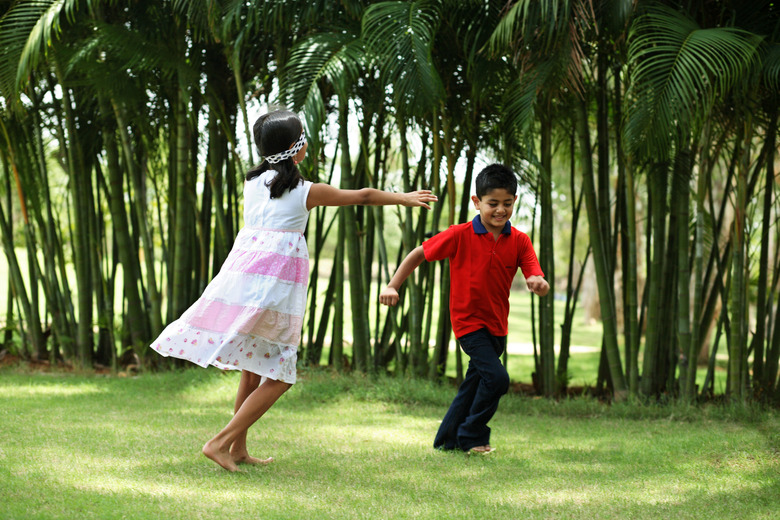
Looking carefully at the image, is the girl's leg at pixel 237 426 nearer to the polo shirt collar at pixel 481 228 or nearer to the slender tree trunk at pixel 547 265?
the polo shirt collar at pixel 481 228

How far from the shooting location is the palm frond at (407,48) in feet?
12.0

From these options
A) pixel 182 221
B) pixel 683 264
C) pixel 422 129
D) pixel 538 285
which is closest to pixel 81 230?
pixel 182 221

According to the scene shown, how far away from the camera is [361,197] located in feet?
8.23

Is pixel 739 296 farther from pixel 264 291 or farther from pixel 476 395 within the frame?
pixel 264 291

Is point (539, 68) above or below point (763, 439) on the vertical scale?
above

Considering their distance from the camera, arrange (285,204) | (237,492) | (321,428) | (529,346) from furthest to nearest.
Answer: (529,346) → (321,428) → (285,204) → (237,492)

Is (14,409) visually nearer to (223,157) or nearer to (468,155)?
(223,157)

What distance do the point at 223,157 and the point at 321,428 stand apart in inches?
92.9

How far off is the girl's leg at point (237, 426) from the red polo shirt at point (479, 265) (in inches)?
32.6

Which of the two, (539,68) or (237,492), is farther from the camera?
(539,68)

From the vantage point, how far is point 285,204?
2535 millimetres

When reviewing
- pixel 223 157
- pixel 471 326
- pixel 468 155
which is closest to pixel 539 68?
pixel 468 155

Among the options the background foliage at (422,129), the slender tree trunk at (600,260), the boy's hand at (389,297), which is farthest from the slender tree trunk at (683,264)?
the boy's hand at (389,297)

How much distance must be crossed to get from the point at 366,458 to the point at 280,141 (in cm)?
125
